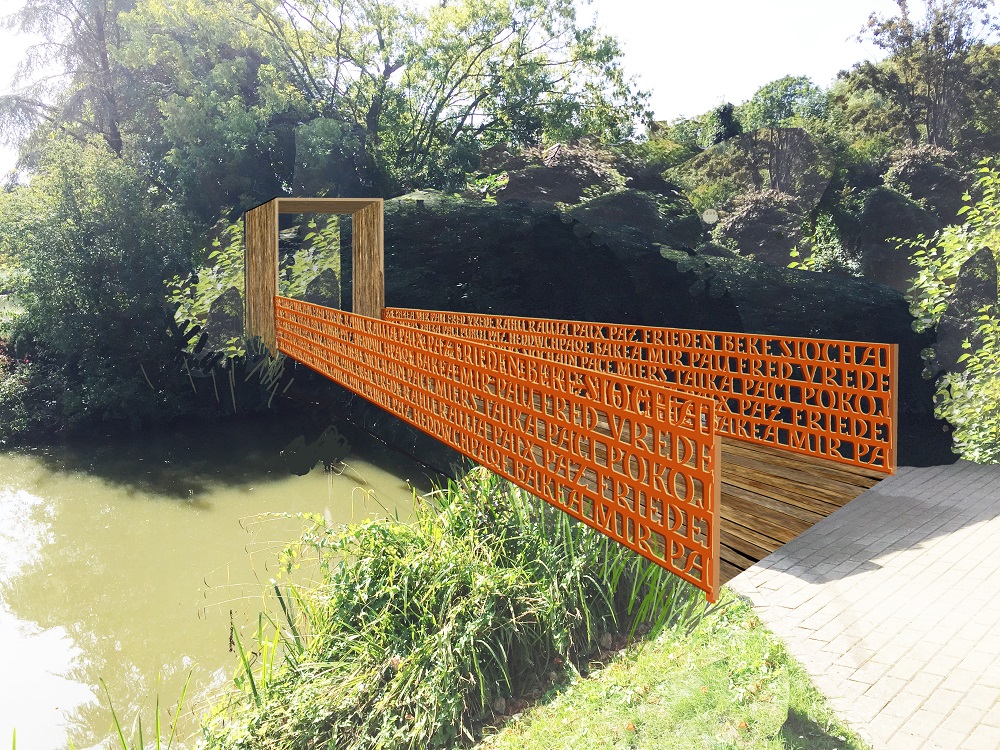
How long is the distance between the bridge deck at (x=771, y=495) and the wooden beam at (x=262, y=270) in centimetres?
794

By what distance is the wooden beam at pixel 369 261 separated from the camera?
476 inches

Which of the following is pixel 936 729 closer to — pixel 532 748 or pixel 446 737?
pixel 532 748

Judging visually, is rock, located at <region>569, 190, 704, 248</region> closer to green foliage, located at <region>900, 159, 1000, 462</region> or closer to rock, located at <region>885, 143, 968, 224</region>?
rock, located at <region>885, 143, 968, 224</region>

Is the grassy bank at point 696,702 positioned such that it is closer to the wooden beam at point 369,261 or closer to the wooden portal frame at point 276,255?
the wooden beam at point 369,261

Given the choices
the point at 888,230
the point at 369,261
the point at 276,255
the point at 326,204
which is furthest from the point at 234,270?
the point at 888,230

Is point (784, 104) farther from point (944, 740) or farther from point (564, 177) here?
point (944, 740)

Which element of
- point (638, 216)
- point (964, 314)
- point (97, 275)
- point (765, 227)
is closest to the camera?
point (964, 314)

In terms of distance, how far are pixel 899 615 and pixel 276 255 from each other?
32.1 ft

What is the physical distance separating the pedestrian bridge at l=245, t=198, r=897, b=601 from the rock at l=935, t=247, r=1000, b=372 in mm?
7019

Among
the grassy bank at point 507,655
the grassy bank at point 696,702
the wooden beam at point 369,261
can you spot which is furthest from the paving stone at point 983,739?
the wooden beam at point 369,261

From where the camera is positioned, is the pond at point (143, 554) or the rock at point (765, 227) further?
the rock at point (765, 227)

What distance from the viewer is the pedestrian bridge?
3.92m

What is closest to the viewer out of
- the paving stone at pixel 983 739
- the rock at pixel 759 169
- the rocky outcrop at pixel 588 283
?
the paving stone at pixel 983 739

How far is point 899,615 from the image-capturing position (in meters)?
4.76
